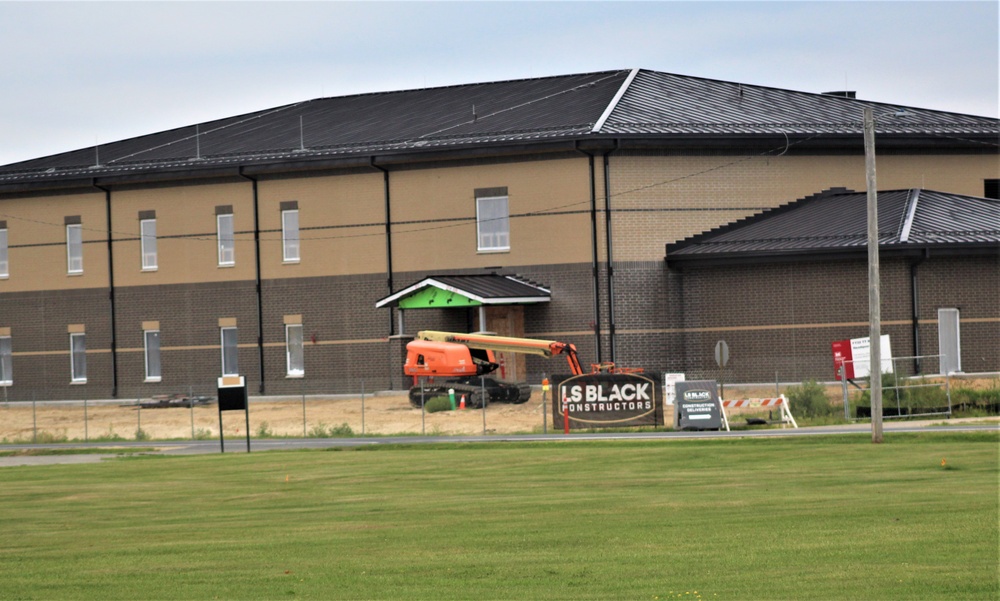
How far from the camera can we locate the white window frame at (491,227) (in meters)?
46.9

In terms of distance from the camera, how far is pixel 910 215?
146 feet

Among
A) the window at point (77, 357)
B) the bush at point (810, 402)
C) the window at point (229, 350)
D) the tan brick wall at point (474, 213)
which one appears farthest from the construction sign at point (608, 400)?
the window at point (77, 357)

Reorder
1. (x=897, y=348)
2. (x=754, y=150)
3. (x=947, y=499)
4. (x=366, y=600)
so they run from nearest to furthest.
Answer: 1. (x=366, y=600)
2. (x=947, y=499)
3. (x=897, y=348)
4. (x=754, y=150)

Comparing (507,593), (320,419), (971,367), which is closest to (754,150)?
(971,367)

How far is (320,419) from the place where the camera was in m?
44.8

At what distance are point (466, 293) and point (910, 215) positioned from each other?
1469cm

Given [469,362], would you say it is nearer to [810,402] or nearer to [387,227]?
[387,227]

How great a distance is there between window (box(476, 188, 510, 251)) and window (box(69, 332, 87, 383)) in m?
17.3

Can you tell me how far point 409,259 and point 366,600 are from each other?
35.9 metres

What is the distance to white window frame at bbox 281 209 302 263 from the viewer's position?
49656mm

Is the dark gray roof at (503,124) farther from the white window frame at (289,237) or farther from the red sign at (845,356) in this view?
the red sign at (845,356)

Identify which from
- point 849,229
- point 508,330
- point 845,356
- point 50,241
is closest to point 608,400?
point 845,356

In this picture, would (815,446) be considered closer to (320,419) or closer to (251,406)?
(320,419)

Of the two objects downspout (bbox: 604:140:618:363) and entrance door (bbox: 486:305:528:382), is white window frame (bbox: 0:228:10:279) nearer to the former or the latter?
entrance door (bbox: 486:305:528:382)
